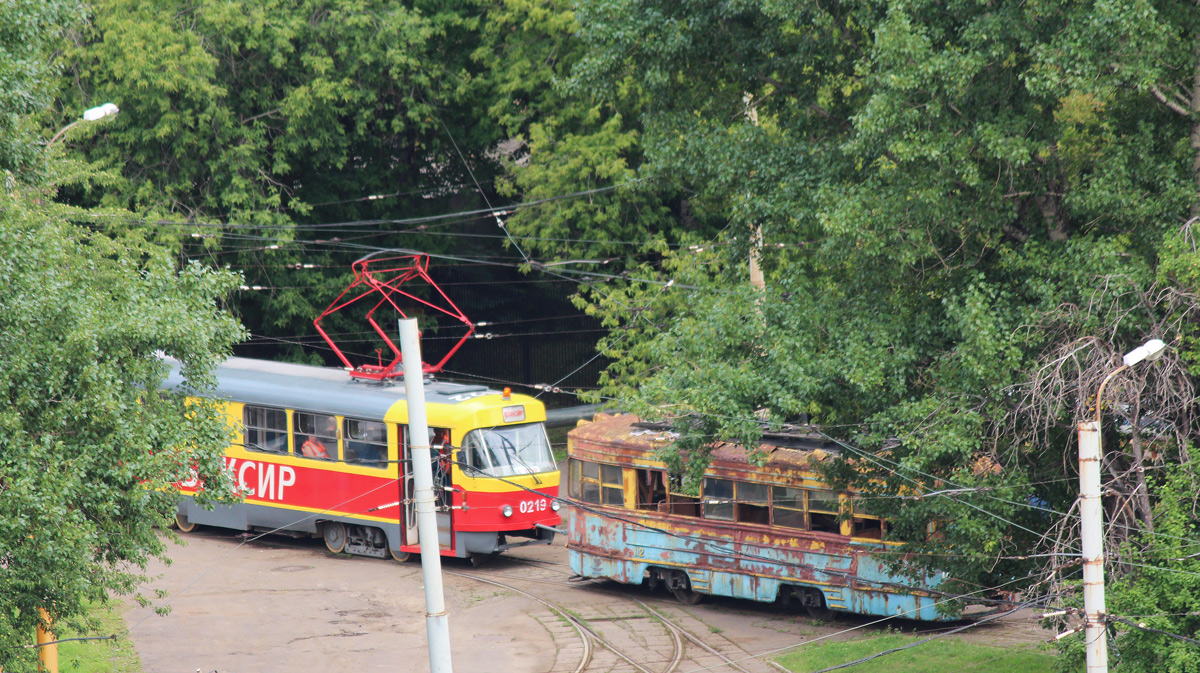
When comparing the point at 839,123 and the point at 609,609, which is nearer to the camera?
the point at 839,123

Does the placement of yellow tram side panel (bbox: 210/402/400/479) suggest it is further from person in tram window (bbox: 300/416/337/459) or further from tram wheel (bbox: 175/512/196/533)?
tram wheel (bbox: 175/512/196/533)

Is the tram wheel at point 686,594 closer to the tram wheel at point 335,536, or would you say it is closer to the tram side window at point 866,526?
the tram side window at point 866,526

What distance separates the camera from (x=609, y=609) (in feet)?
62.3

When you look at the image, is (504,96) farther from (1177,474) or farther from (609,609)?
(1177,474)

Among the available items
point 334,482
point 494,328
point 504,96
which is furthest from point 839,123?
point 494,328

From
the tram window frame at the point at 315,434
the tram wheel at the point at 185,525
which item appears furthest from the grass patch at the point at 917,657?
the tram wheel at the point at 185,525

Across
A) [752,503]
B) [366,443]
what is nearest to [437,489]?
[366,443]

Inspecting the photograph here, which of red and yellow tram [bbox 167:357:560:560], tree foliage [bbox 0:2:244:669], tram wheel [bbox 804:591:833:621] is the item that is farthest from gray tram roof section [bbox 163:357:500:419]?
tree foliage [bbox 0:2:244:669]

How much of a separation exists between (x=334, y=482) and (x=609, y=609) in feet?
18.2

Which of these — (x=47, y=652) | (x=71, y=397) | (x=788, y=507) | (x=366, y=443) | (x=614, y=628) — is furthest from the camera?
(x=366, y=443)

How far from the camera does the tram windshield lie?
20.4 m

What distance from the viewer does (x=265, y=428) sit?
2216 cm

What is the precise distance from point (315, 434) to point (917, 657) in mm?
10892

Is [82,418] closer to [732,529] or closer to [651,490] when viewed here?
[651,490]
